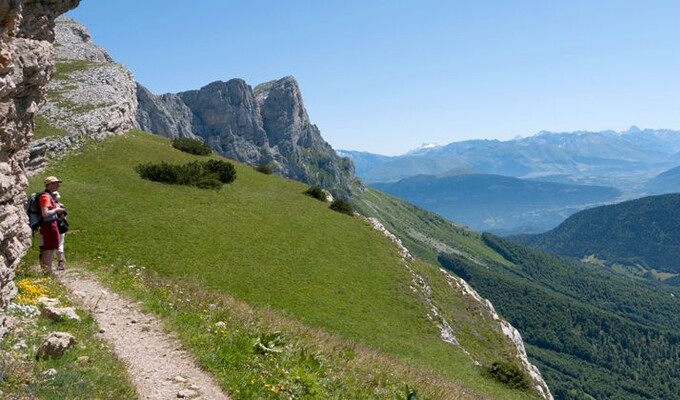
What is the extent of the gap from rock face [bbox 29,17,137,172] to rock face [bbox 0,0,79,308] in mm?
27868

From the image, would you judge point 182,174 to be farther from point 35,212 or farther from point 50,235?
point 35,212

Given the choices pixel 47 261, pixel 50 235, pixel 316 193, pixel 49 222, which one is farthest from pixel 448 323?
pixel 49 222

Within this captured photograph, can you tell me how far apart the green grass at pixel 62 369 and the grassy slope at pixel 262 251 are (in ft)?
37.6

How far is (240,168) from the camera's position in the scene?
177ft

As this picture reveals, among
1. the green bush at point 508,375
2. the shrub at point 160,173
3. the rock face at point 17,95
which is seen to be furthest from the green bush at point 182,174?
the green bush at point 508,375

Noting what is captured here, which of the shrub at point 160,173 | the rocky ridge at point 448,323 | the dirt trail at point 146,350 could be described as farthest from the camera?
the shrub at point 160,173

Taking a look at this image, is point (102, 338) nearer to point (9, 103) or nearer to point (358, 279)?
point (9, 103)

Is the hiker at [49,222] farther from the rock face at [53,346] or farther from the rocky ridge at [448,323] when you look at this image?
the rocky ridge at [448,323]

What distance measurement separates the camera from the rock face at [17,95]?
451 inches

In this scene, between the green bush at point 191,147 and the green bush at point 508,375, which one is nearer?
the green bush at point 508,375

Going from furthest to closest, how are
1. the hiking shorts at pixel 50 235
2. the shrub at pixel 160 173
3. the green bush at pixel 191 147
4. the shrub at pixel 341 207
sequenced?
the green bush at pixel 191 147
the shrub at pixel 341 207
the shrub at pixel 160 173
the hiking shorts at pixel 50 235

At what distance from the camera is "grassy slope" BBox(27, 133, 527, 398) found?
26.9m

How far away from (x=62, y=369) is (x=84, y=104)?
1835 inches

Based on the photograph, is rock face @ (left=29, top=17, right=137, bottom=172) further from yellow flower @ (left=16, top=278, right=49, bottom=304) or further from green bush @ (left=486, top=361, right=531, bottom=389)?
green bush @ (left=486, top=361, right=531, bottom=389)
